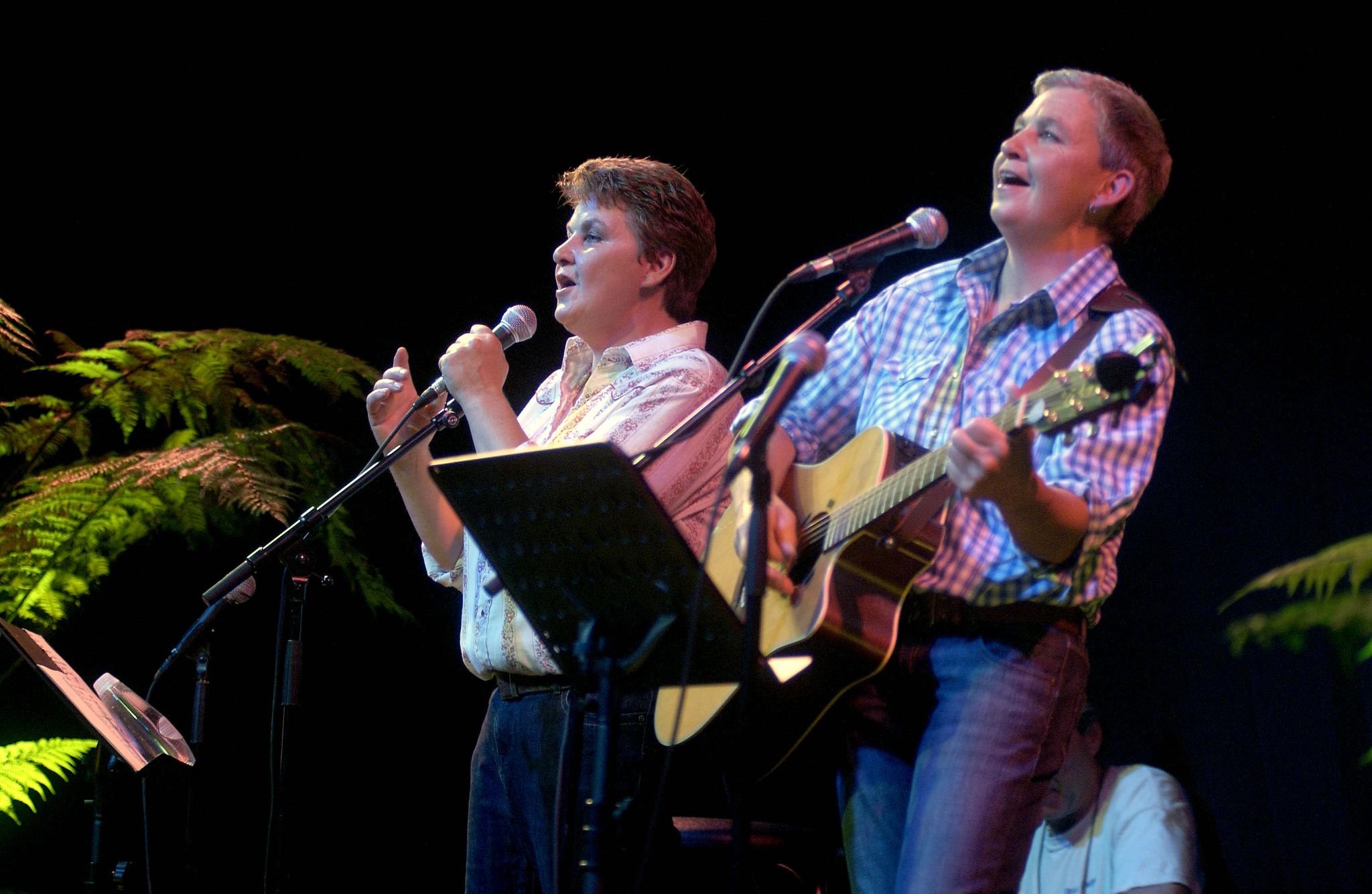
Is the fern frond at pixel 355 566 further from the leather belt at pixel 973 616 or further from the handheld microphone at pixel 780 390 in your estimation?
the handheld microphone at pixel 780 390

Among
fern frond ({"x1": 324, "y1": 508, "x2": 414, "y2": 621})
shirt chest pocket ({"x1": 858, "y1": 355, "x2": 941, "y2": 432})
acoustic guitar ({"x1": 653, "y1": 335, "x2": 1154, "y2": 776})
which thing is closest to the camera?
acoustic guitar ({"x1": 653, "y1": 335, "x2": 1154, "y2": 776})

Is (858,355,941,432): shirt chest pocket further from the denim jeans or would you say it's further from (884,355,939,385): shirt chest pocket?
the denim jeans

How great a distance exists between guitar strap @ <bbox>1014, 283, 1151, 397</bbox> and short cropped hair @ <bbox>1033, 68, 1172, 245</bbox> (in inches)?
8.0

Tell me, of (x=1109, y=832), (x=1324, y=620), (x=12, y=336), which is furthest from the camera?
(x=12, y=336)

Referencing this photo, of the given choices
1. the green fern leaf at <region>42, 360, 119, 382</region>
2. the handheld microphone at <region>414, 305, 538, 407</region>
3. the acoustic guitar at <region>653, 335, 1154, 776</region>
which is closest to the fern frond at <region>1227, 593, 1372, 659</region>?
the acoustic guitar at <region>653, 335, 1154, 776</region>

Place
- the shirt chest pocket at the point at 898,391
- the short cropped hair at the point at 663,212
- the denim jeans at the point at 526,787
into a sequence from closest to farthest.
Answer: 1. the shirt chest pocket at the point at 898,391
2. the denim jeans at the point at 526,787
3. the short cropped hair at the point at 663,212

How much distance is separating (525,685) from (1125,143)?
1450mm

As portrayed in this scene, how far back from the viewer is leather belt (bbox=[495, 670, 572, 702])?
210cm

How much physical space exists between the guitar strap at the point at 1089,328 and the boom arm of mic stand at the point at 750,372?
0.29 meters

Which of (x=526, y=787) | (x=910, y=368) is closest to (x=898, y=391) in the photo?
(x=910, y=368)

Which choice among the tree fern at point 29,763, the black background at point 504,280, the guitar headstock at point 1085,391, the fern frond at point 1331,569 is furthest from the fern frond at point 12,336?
the fern frond at point 1331,569

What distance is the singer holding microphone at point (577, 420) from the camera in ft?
6.93

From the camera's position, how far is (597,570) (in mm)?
1552

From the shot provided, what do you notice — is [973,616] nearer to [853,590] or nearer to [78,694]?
[853,590]
